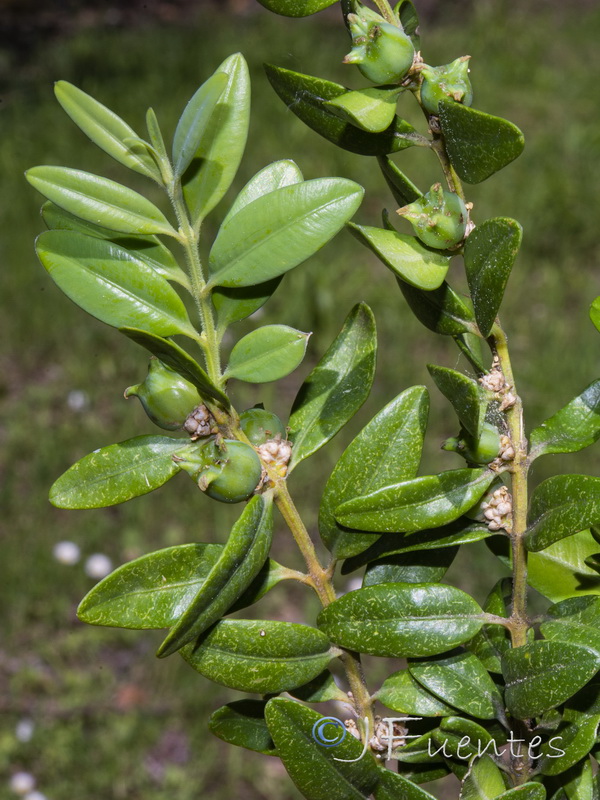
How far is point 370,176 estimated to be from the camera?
318 centimetres

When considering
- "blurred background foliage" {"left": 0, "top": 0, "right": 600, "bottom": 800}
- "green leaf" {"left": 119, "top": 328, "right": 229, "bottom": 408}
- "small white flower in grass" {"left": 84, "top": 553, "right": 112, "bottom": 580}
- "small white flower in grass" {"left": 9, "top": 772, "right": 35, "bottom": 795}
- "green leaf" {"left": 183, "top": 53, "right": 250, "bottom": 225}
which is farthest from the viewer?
"small white flower in grass" {"left": 84, "top": 553, "right": 112, "bottom": 580}

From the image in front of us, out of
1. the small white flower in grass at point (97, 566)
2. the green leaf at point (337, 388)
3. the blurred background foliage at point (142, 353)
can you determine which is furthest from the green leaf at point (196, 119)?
the small white flower in grass at point (97, 566)

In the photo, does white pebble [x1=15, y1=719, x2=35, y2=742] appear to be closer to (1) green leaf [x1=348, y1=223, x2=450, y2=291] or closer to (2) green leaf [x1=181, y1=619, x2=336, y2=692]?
(2) green leaf [x1=181, y1=619, x2=336, y2=692]

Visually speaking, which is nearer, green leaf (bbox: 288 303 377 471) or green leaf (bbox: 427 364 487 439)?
green leaf (bbox: 427 364 487 439)

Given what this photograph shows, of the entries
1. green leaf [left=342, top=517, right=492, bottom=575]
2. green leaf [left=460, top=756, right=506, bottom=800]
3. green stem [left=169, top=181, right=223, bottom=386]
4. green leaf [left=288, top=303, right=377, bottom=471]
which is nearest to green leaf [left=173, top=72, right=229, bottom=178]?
green stem [left=169, top=181, right=223, bottom=386]

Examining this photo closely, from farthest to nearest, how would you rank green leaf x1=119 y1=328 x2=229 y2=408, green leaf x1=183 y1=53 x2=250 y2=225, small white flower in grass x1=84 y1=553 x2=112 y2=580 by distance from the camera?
small white flower in grass x1=84 y1=553 x2=112 y2=580
green leaf x1=183 y1=53 x2=250 y2=225
green leaf x1=119 y1=328 x2=229 y2=408

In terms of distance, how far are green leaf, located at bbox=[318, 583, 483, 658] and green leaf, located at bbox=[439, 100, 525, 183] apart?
22 cm

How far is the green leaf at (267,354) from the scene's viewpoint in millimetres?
500

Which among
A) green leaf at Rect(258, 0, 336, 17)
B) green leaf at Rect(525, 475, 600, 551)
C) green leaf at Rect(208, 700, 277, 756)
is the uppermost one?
green leaf at Rect(258, 0, 336, 17)

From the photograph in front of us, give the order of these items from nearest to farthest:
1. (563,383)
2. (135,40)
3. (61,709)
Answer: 1. (61,709)
2. (563,383)
3. (135,40)

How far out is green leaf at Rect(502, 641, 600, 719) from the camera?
46cm

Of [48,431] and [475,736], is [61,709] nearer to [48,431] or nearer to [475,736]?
[48,431]

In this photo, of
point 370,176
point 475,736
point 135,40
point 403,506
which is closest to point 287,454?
point 403,506

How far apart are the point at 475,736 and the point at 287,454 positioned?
0.18 m
